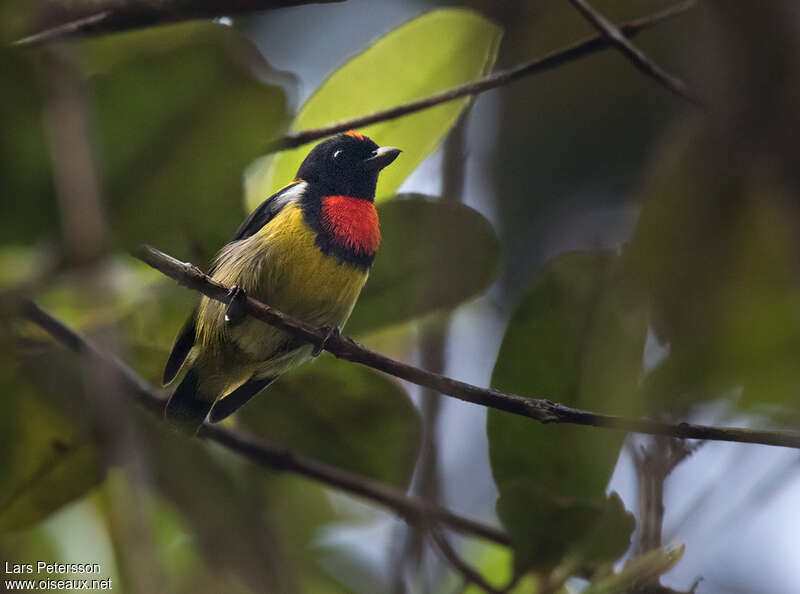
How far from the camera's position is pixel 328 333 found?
1.64 meters

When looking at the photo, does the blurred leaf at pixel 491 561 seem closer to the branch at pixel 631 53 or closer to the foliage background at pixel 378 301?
the foliage background at pixel 378 301

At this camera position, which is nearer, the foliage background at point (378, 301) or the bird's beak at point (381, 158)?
the foliage background at point (378, 301)

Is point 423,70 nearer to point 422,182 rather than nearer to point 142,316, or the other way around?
point 422,182

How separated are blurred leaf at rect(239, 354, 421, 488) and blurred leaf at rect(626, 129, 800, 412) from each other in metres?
0.64

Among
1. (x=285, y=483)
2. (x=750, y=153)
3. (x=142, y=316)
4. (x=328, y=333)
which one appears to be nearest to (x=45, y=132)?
(x=328, y=333)

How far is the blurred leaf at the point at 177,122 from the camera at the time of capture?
1350 millimetres

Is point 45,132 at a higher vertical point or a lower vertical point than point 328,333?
higher

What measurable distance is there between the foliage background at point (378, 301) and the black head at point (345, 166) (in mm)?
105

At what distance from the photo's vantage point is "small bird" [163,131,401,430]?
1.94m

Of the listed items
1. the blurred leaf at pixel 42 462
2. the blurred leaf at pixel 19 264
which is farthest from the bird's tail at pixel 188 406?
the blurred leaf at pixel 19 264

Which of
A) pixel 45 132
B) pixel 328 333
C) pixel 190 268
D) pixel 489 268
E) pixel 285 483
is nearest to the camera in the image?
pixel 45 132

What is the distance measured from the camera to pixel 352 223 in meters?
2.18

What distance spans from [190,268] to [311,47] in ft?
4.78

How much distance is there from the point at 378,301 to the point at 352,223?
1.06ft
